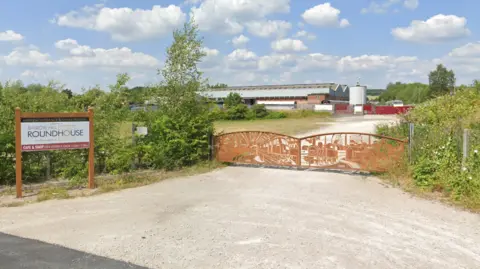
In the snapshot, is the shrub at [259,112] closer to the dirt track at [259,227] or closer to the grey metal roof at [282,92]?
the grey metal roof at [282,92]

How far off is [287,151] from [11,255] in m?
8.16

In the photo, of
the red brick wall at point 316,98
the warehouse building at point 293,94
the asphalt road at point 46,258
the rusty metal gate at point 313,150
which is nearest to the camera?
the asphalt road at point 46,258

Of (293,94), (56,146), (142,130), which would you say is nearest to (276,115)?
(293,94)

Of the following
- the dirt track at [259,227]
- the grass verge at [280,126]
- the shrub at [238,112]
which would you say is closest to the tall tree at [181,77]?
the dirt track at [259,227]

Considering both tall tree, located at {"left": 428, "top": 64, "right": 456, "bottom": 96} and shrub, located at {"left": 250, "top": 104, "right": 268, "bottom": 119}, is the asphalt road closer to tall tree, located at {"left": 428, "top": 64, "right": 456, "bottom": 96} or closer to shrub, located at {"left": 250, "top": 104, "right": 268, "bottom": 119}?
shrub, located at {"left": 250, "top": 104, "right": 268, "bottom": 119}

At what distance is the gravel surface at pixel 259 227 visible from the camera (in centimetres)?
480

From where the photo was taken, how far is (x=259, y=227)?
6016 millimetres

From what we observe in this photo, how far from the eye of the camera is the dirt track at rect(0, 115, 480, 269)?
4.80m

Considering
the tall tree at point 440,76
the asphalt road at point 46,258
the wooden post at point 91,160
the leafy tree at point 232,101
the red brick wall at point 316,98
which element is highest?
the tall tree at point 440,76

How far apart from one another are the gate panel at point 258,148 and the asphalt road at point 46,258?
741 cm

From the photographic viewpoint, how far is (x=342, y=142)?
1099 centimetres

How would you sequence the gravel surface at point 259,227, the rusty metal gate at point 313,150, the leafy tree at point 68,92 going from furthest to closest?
the rusty metal gate at point 313,150 → the leafy tree at point 68,92 → the gravel surface at point 259,227

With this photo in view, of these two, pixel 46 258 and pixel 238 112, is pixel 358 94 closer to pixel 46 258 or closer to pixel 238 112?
pixel 238 112

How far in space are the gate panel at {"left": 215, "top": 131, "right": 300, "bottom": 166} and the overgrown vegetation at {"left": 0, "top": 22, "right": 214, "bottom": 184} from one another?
0.58m
